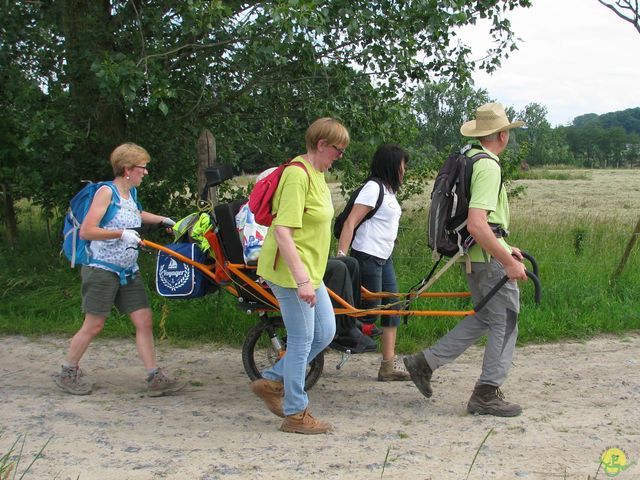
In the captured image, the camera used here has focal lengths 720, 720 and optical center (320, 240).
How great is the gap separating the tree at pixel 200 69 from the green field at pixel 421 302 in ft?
3.70

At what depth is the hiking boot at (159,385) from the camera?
5.12 meters

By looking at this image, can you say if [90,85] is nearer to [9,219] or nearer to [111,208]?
[111,208]

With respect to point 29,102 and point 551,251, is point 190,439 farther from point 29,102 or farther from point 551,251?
point 551,251

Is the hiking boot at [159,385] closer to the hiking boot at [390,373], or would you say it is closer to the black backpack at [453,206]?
the hiking boot at [390,373]

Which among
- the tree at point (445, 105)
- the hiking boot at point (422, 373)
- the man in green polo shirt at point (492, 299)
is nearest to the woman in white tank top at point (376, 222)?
the hiking boot at point (422, 373)

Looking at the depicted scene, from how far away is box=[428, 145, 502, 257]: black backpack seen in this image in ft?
14.7

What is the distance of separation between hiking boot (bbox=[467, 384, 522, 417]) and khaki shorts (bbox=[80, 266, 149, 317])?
242cm

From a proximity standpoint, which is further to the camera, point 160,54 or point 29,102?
point 29,102

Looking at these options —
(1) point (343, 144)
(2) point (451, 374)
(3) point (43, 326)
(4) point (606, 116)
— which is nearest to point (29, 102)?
(3) point (43, 326)

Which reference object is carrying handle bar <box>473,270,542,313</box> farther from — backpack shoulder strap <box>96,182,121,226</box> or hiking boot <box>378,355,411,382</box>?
backpack shoulder strap <box>96,182,121,226</box>

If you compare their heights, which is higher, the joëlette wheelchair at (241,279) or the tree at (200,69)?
the tree at (200,69)

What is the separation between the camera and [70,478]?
3.69 m

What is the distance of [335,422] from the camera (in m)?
4.61

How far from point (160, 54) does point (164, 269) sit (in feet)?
8.78
